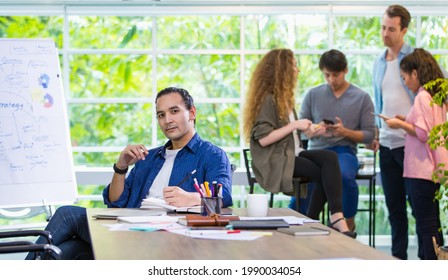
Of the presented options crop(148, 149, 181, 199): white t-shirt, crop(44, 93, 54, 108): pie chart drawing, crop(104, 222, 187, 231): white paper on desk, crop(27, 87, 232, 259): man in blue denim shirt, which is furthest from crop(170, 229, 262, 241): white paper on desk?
crop(44, 93, 54, 108): pie chart drawing

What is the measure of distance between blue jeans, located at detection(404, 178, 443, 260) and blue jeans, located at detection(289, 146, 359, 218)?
19.6 inches

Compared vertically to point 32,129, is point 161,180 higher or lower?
lower

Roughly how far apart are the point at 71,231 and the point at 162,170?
51 cm

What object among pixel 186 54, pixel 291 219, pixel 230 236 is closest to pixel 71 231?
pixel 291 219

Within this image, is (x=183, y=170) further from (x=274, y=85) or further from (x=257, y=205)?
(x=274, y=85)

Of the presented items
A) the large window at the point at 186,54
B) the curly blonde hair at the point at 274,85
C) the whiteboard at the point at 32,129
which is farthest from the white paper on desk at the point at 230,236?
the large window at the point at 186,54

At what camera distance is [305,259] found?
6.56 feet

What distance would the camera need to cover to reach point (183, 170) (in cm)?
354

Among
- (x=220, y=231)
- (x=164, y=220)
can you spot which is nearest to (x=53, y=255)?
(x=164, y=220)

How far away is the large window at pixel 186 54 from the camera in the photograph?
269 inches

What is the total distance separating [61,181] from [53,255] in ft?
8.00

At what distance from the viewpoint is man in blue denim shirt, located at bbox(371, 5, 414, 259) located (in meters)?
5.73

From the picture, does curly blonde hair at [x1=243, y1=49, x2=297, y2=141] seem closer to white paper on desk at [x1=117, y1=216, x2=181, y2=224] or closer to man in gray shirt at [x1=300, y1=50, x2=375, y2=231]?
man in gray shirt at [x1=300, y1=50, x2=375, y2=231]

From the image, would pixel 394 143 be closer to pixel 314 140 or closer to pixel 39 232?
pixel 314 140
